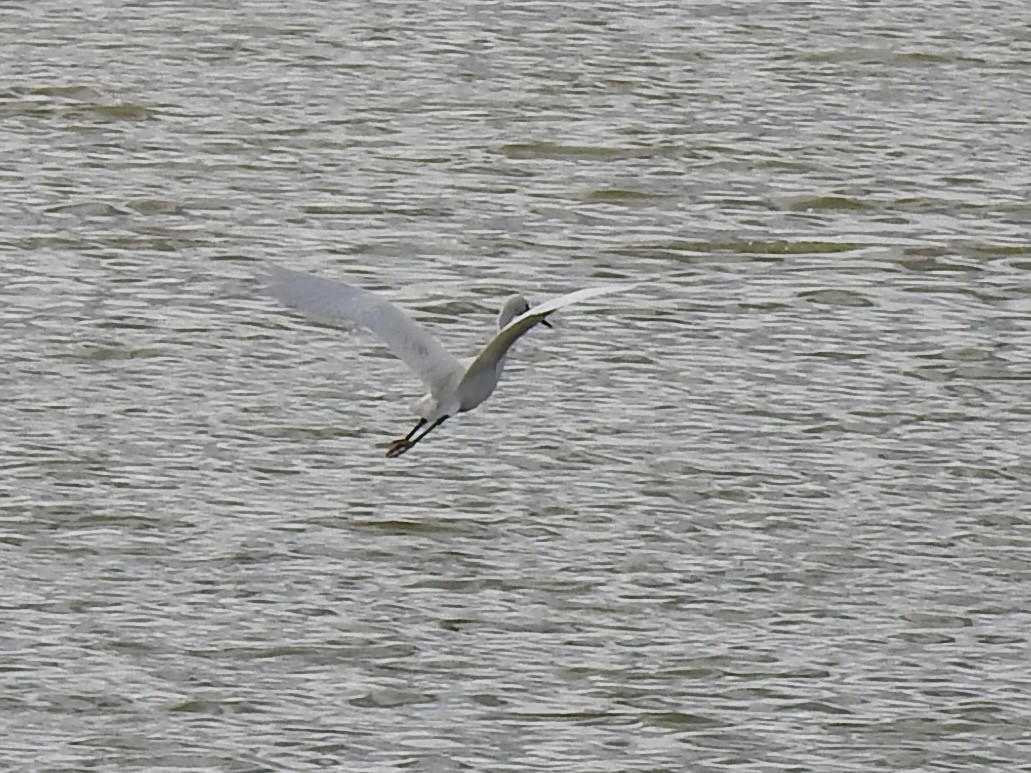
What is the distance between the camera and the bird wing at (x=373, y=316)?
21.3 feet

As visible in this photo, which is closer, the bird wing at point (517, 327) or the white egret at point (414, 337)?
the bird wing at point (517, 327)

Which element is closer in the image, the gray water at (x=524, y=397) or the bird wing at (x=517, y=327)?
the bird wing at (x=517, y=327)

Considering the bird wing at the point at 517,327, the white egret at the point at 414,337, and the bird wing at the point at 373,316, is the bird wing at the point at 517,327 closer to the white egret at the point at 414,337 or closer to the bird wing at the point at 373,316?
the white egret at the point at 414,337

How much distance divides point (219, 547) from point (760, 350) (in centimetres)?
203

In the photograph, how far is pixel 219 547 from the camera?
287 inches

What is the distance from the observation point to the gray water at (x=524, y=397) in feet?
21.4

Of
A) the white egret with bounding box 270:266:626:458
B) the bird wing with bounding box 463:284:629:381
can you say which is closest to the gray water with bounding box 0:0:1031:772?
the white egret with bounding box 270:266:626:458

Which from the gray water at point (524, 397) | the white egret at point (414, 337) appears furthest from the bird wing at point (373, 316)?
the gray water at point (524, 397)

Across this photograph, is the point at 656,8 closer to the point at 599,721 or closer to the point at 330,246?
the point at 330,246

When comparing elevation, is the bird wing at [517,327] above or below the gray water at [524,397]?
above

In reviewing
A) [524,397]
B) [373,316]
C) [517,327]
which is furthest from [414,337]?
[524,397]

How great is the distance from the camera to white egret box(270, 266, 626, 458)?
6488 mm

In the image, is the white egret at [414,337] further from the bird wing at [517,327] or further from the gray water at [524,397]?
the gray water at [524,397]

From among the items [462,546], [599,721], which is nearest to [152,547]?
[462,546]
